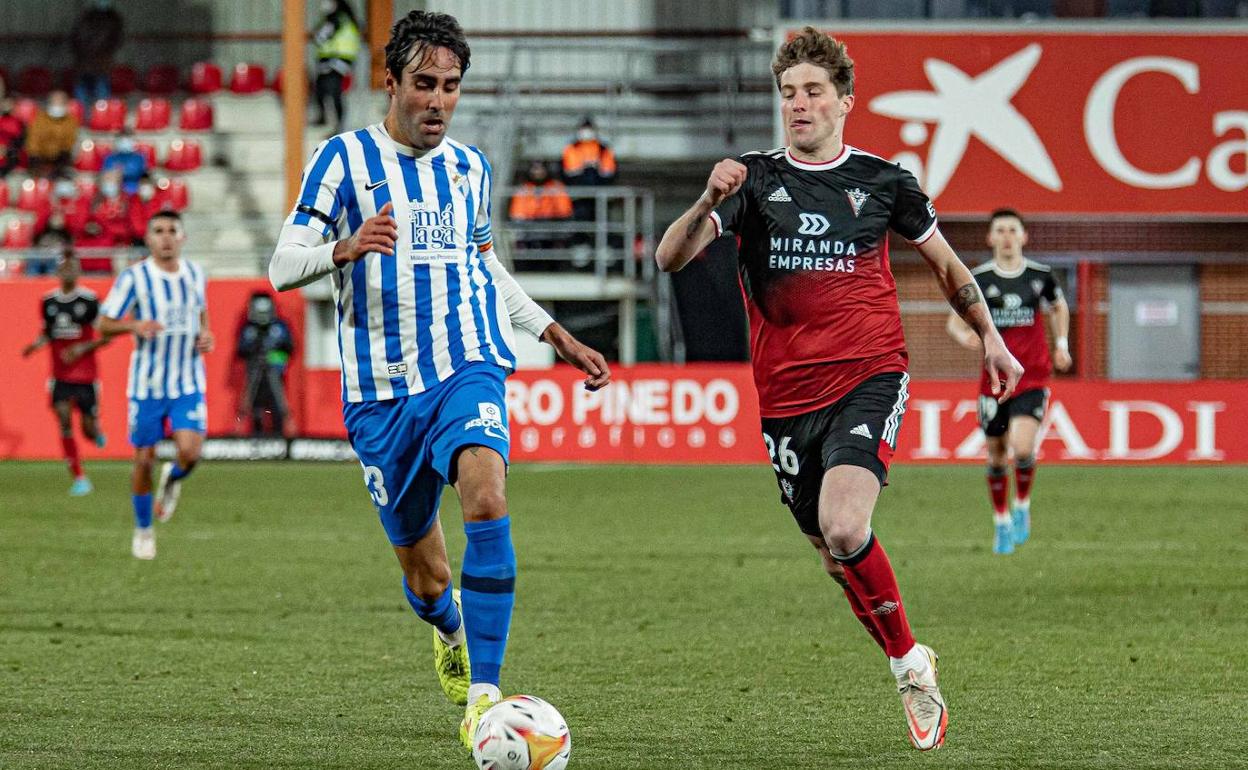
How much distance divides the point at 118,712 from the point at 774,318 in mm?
2658

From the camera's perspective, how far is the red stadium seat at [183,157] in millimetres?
28656

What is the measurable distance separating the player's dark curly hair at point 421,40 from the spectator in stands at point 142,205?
20710 mm

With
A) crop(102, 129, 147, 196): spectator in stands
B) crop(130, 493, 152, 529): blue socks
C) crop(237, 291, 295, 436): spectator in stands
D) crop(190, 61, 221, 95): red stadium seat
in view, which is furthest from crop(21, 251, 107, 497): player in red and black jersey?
crop(190, 61, 221, 95): red stadium seat

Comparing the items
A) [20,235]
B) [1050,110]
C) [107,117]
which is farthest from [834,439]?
[107,117]

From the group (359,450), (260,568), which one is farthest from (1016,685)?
(260,568)

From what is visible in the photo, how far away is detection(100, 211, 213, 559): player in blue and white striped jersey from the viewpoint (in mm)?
12352

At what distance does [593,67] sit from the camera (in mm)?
31328

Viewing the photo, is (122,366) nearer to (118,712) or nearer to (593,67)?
(593,67)

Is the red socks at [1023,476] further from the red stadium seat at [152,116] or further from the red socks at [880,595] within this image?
the red stadium seat at [152,116]

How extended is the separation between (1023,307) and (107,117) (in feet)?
66.7

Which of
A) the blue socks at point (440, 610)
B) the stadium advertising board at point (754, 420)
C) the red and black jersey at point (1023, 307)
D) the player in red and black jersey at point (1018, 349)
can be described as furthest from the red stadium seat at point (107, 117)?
the blue socks at point (440, 610)

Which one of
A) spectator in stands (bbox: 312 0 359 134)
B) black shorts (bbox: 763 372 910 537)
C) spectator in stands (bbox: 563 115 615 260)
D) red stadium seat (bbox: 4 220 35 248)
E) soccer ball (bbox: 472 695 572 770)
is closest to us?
soccer ball (bbox: 472 695 572 770)

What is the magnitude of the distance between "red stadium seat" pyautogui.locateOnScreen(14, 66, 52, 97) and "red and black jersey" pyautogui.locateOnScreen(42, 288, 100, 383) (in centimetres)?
1291

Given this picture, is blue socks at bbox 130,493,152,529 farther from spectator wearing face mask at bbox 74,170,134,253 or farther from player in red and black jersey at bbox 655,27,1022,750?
spectator wearing face mask at bbox 74,170,134,253
